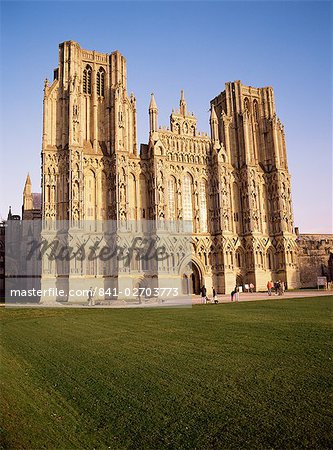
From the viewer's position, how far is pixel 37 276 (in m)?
54.6

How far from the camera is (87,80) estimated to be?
49.9m

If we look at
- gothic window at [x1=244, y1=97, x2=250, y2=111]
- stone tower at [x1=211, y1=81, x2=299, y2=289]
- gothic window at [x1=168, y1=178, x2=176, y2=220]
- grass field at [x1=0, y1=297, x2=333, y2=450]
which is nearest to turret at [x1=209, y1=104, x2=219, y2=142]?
stone tower at [x1=211, y1=81, x2=299, y2=289]

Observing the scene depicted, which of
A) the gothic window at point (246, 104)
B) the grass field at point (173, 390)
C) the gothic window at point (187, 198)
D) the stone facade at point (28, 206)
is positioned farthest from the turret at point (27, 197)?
the grass field at point (173, 390)

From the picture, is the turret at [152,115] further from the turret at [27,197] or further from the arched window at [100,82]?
the turret at [27,197]

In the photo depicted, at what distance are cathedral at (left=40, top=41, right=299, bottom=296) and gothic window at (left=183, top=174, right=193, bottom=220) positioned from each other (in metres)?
0.13

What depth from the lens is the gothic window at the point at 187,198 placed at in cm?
5106

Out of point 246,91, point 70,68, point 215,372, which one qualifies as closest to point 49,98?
point 70,68

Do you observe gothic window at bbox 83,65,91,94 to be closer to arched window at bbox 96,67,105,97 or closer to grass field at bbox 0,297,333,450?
arched window at bbox 96,67,105,97

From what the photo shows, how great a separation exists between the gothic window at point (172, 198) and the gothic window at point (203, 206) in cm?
388

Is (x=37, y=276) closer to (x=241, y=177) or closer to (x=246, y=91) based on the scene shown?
(x=241, y=177)

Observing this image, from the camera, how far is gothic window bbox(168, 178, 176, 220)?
1970 inches

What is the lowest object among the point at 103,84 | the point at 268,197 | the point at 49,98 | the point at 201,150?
the point at 268,197

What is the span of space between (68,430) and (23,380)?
3415mm

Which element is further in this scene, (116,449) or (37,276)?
(37,276)
